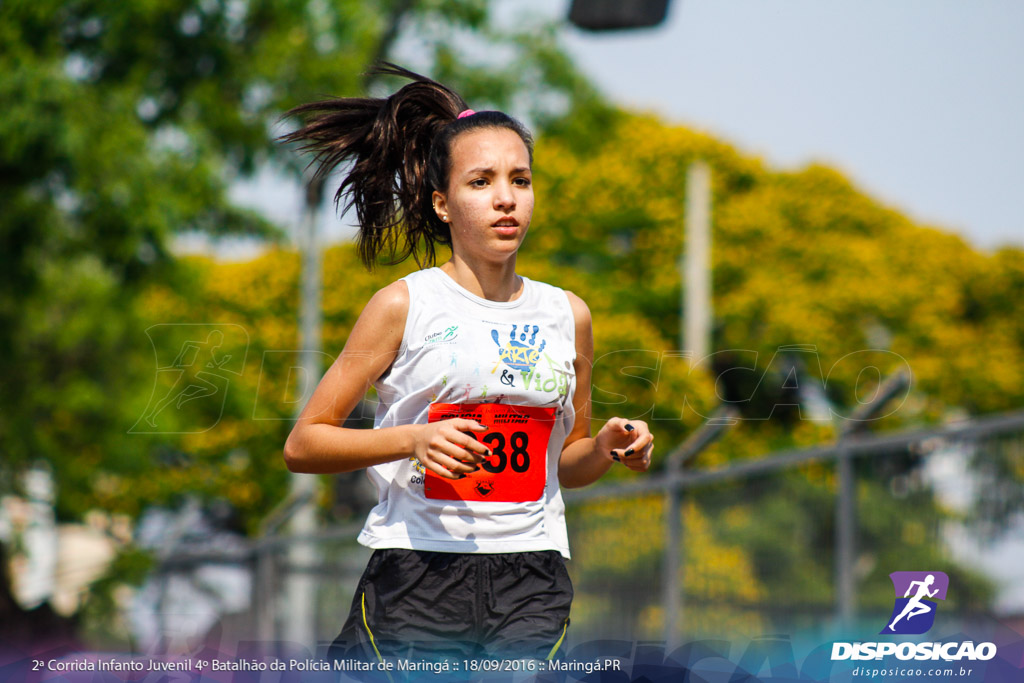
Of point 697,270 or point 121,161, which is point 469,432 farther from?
point 697,270

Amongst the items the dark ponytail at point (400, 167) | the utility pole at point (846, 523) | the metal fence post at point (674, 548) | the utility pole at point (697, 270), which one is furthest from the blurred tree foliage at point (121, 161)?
the utility pole at point (697, 270)

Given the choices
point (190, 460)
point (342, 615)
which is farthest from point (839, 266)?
point (342, 615)

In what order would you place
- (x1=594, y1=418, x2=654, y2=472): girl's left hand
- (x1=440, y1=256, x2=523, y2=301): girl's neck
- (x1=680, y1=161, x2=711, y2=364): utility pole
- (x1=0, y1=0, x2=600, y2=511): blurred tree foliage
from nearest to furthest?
(x1=594, y1=418, x2=654, y2=472): girl's left hand, (x1=440, y1=256, x2=523, y2=301): girl's neck, (x1=0, y1=0, x2=600, y2=511): blurred tree foliage, (x1=680, y1=161, x2=711, y2=364): utility pole

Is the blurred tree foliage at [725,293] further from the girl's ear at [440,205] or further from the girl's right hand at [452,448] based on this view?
the girl's right hand at [452,448]

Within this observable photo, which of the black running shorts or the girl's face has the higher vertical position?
the girl's face

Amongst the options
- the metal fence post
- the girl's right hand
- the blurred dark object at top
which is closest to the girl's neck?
the girl's right hand

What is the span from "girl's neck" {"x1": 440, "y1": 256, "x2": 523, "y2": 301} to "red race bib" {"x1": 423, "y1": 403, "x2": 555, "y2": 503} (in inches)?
10.9

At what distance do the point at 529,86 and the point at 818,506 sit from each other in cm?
1281

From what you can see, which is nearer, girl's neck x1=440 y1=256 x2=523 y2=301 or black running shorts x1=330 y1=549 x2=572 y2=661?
black running shorts x1=330 y1=549 x2=572 y2=661

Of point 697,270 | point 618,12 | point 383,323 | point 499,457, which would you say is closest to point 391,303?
point 383,323

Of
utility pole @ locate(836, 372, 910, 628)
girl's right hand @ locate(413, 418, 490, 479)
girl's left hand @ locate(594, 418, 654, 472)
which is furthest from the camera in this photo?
utility pole @ locate(836, 372, 910, 628)

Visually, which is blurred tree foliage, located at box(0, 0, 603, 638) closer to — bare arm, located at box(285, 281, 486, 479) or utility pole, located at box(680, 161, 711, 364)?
bare arm, located at box(285, 281, 486, 479)

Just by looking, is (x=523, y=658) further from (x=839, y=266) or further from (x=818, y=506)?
(x=839, y=266)

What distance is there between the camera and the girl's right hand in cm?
223
